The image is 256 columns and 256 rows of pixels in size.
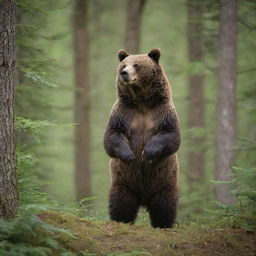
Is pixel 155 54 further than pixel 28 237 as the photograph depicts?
Yes

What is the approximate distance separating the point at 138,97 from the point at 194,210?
853 centimetres

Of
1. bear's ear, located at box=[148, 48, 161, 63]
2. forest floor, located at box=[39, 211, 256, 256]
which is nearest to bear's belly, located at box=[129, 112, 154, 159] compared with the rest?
bear's ear, located at box=[148, 48, 161, 63]

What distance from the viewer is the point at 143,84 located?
6840 millimetres

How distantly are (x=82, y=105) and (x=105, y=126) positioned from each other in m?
0.98

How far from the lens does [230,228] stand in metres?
5.95

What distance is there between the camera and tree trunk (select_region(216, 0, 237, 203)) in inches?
414

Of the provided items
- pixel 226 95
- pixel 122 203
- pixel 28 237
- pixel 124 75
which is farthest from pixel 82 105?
pixel 28 237

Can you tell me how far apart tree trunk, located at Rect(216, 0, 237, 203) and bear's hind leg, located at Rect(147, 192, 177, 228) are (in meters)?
3.99

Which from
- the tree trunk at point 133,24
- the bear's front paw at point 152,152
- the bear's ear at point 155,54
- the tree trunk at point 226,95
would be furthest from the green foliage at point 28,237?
the tree trunk at point 133,24

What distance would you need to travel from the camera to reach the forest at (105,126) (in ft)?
16.4

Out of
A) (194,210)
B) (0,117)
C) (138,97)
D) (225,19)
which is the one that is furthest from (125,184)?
(194,210)

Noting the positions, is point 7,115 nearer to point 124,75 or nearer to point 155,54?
point 124,75

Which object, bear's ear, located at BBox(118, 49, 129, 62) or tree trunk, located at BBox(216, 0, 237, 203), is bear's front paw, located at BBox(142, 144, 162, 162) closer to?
bear's ear, located at BBox(118, 49, 129, 62)

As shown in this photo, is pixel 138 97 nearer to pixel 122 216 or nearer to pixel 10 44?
pixel 122 216
